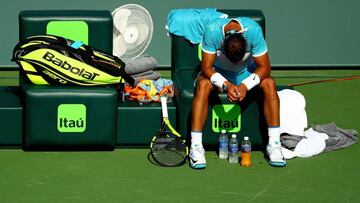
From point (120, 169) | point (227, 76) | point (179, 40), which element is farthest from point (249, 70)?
point (120, 169)

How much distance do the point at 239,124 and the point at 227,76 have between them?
1.53 feet

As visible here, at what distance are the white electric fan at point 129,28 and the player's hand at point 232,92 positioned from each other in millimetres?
2080

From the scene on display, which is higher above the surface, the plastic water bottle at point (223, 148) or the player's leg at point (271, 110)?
the player's leg at point (271, 110)

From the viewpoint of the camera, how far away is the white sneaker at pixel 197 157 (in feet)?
29.3

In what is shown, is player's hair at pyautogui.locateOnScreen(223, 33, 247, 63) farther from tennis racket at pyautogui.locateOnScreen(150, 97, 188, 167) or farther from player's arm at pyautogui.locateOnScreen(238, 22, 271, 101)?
tennis racket at pyautogui.locateOnScreen(150, 97, 188, 167)

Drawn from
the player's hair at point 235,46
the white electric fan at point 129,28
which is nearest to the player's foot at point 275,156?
the player's hair at point 235,46

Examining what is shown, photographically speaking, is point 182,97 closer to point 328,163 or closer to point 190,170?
point 190,170

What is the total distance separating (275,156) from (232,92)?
2.29ft

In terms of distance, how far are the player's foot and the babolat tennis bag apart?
1.59 meters

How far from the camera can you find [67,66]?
952cm

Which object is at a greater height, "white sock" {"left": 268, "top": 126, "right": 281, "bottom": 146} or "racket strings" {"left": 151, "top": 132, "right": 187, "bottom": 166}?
"white sock" {"left": 268, "top": 126, "right": 281, "bottom": 146}

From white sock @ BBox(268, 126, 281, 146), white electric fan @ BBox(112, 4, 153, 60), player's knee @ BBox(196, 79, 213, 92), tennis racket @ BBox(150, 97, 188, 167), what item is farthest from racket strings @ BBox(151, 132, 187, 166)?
white electric fan @ BBox(112, 4, 153, 60)

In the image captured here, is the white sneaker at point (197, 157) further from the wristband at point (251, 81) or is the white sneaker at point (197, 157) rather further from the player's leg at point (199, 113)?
the wristband at point (251, 81)

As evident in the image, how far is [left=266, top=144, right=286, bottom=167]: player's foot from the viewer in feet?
29.8
